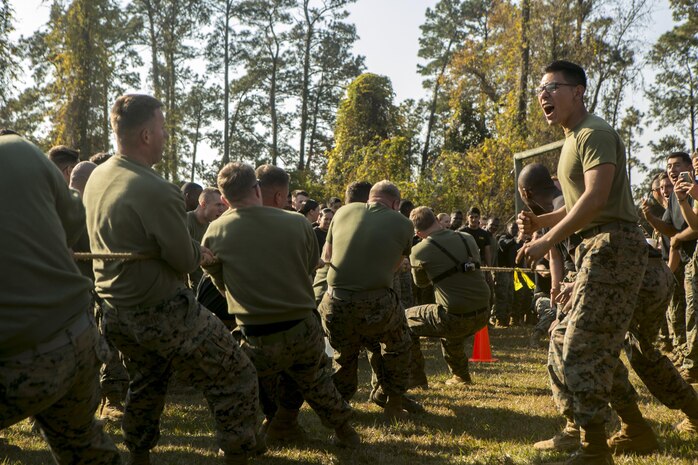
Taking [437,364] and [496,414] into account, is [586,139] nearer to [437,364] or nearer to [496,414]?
[496,414]

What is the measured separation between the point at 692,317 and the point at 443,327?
2.73m

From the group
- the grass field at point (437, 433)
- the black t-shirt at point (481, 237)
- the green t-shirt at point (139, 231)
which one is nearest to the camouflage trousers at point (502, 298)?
the black t-shirt at point (481, 237)

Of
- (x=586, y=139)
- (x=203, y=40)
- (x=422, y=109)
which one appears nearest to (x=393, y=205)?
(x=586, y=139)

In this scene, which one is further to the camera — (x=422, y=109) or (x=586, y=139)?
(x=422, y=109)

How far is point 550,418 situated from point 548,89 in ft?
10.6

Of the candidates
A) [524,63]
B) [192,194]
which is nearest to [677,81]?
[524,63]

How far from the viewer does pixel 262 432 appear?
5.45 m

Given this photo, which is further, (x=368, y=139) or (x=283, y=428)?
(x=368, y=139)

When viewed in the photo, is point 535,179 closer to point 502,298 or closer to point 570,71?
point 570,71

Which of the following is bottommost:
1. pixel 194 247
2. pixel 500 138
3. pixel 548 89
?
pixel 194 247

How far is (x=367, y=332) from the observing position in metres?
6.07

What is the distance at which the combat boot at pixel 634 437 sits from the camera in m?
4.79

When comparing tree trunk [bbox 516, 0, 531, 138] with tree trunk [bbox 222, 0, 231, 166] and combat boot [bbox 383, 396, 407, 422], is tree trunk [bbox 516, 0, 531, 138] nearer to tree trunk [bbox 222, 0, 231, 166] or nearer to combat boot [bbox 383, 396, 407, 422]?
tree trunk [bbox 222, 0, 231, 166]

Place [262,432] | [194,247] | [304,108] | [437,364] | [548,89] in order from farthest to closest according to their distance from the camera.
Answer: [304,108] → [437,364] → [262,432] → [548,89] → [194,247]
